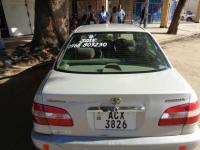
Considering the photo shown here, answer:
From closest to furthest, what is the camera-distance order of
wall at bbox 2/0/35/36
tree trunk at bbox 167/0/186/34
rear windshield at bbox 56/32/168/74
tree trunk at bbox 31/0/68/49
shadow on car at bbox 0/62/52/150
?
rear windshield at bbox 56/32/168/74
shadow on car at bbox 0/62/52/150
tree trunk at bbox 31/0/68/49
wall at bbox 2/0/35/36
tree trunk at bbox 167/0/186/34

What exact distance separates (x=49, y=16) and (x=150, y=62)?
6.66m

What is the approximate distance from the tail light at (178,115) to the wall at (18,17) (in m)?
13.0

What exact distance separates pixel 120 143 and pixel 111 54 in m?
1.35

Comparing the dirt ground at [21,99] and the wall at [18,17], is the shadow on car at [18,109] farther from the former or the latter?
the wall at [18,17]

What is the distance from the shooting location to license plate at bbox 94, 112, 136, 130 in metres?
2.56

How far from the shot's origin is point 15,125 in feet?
14.3

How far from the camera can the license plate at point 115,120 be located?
2.56 metres

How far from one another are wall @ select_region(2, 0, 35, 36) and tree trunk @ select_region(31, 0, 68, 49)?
17.8ft

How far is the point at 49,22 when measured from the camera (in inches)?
370

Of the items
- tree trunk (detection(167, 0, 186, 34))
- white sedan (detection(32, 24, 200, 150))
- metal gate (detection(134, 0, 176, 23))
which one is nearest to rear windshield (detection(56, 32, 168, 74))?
white sedan (detection(32, 24, 200, 150))

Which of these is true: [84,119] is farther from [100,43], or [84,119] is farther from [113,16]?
[113,16]

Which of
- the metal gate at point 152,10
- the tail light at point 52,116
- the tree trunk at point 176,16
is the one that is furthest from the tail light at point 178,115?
the metal gate at point 152,10

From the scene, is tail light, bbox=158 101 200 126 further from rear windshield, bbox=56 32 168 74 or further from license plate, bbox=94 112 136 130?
rear windshield, bbox=56 32 168 74

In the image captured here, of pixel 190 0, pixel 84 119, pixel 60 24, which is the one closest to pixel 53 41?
pixel 60 24
